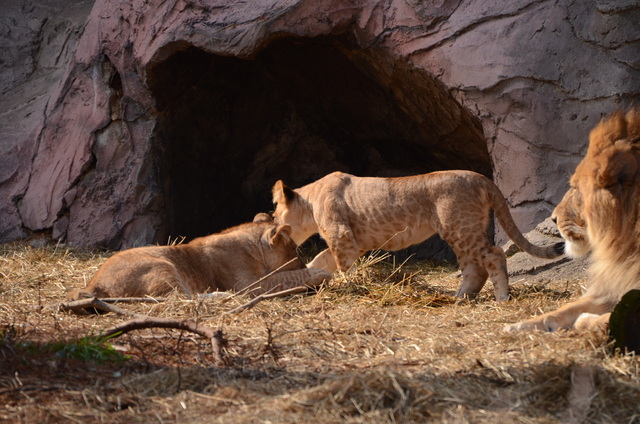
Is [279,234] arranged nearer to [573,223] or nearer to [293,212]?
[293,212]

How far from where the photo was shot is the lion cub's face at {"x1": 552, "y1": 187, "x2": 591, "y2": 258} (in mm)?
4961

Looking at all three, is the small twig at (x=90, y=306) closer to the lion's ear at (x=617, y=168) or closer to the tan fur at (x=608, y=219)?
the tan fur at (x=608, y=219)

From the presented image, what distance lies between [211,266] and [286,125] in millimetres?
4906

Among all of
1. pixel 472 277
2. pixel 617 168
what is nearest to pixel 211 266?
pixel 472 277

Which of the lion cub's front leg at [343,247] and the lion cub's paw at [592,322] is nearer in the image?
the lion cub's paw at [592,322]

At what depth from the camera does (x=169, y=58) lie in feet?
30.7

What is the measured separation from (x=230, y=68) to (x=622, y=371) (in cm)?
772

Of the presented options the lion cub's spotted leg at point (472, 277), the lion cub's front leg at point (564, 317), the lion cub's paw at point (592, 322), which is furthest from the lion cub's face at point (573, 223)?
the lion cub's spotted leg at point (472, 277)

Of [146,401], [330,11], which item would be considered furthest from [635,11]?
[146,401]

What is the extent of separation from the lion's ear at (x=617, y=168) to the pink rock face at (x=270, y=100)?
3.10 m

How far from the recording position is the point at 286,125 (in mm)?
11367

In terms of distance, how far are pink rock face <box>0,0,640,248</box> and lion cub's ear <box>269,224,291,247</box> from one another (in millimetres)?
2428

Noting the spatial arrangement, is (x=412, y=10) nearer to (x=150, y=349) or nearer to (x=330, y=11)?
(x=330, y=11)

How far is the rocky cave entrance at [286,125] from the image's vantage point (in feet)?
31.0
